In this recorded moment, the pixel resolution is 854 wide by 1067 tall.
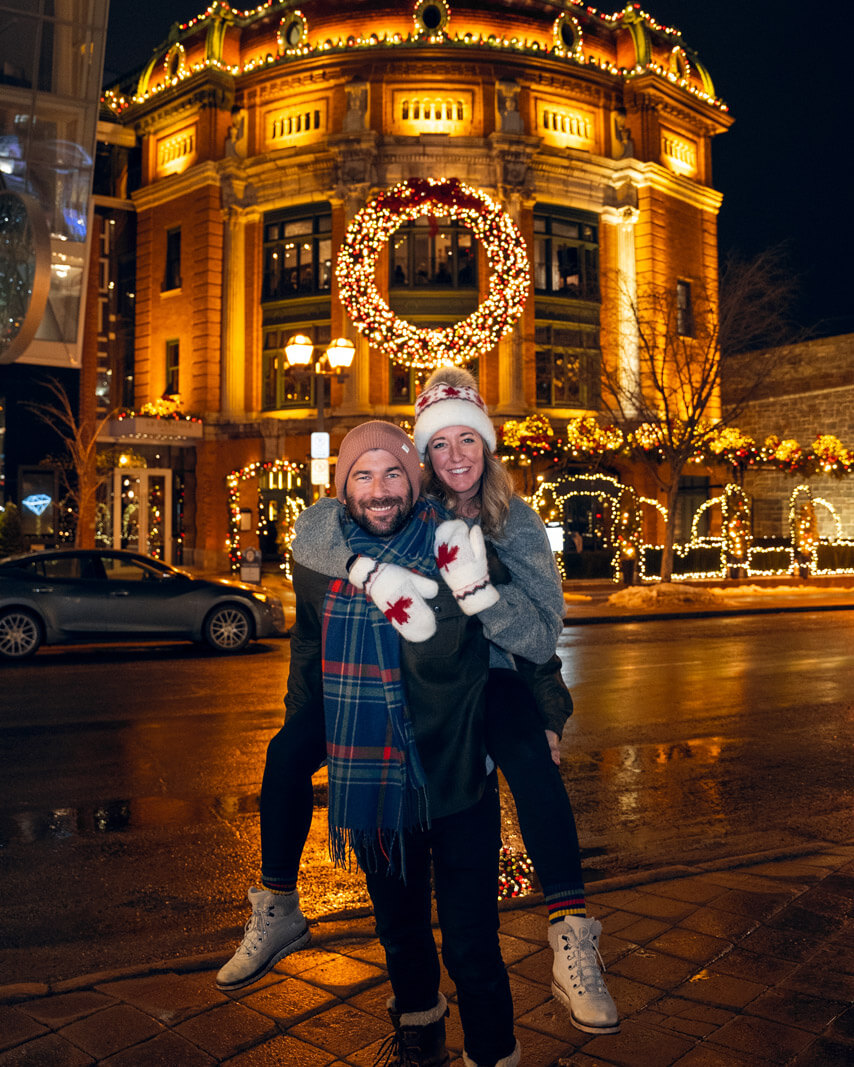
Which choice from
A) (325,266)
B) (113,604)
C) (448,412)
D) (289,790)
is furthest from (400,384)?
(289,790)

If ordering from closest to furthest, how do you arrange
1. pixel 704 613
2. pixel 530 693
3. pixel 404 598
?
1. pixel 404 598
2. pixel 530 693
3. pixel 704 613

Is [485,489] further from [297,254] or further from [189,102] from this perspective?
[189,102]

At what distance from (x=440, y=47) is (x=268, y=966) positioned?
32.1 m

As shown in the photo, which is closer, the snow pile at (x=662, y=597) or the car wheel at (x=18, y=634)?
the car wheel at (x=18, y=634)

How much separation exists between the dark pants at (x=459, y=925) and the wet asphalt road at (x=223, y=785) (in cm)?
126

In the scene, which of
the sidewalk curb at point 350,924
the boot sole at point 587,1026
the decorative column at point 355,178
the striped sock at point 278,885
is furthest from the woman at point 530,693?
the decorative column at point 355,178

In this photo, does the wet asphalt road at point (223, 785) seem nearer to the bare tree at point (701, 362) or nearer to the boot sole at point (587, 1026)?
the boot sole at point (587, 1026)

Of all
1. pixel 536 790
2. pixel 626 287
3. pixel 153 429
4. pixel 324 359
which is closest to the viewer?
pixel 536 790

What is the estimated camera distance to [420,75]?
3136 centimetres

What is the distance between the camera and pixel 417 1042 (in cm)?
293

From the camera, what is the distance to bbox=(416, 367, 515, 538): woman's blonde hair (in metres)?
3.35

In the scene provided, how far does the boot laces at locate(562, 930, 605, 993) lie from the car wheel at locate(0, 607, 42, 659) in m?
11.7

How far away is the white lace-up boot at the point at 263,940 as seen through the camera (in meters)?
3.25

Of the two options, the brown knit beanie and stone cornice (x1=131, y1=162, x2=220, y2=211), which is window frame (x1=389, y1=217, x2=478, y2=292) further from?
the brown knit beanie
